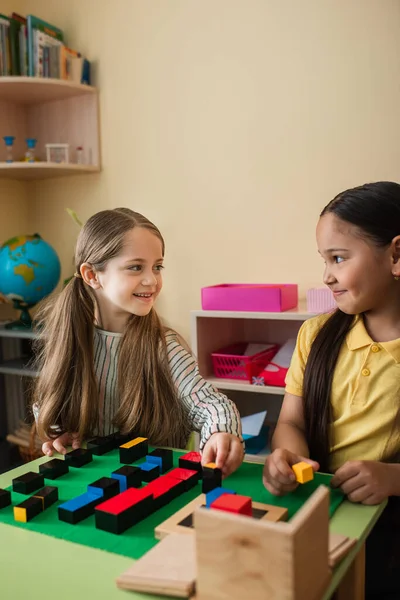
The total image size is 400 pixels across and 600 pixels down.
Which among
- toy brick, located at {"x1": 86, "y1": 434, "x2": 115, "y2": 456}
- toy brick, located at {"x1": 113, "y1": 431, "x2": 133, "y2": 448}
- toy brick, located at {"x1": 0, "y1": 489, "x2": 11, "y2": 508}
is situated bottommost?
toy brick, located at {"x1": 113, "y1": 431, "x2": 133, "y2": 448}

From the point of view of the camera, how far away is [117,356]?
1.39 meters

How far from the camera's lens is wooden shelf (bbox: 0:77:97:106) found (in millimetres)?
2432

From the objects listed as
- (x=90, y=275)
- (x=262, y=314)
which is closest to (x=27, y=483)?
(x=90, y=275)

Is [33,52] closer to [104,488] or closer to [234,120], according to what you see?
[234,120]

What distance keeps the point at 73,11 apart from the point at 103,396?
2.09 m

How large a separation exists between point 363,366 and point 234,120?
1496 millimetres

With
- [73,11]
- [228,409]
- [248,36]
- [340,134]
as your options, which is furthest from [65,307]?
[73,11]

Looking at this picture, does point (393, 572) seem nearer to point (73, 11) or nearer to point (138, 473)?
point (138, 473)

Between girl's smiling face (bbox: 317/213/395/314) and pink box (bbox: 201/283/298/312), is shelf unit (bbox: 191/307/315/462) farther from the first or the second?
girl's smiling face (bbox: 317/213/395/314)

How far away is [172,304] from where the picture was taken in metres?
2.58

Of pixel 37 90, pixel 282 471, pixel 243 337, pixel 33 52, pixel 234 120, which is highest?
pixel 33 52

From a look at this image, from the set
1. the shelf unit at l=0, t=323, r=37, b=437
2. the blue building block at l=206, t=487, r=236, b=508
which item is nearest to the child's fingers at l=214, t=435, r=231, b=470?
the blue building block at l=206, t=487, r=236, b=508

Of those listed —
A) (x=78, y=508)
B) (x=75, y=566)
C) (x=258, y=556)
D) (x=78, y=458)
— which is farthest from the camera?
(x=78, y=458)

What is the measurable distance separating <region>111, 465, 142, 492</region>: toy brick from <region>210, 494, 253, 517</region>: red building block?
236 millimetres
